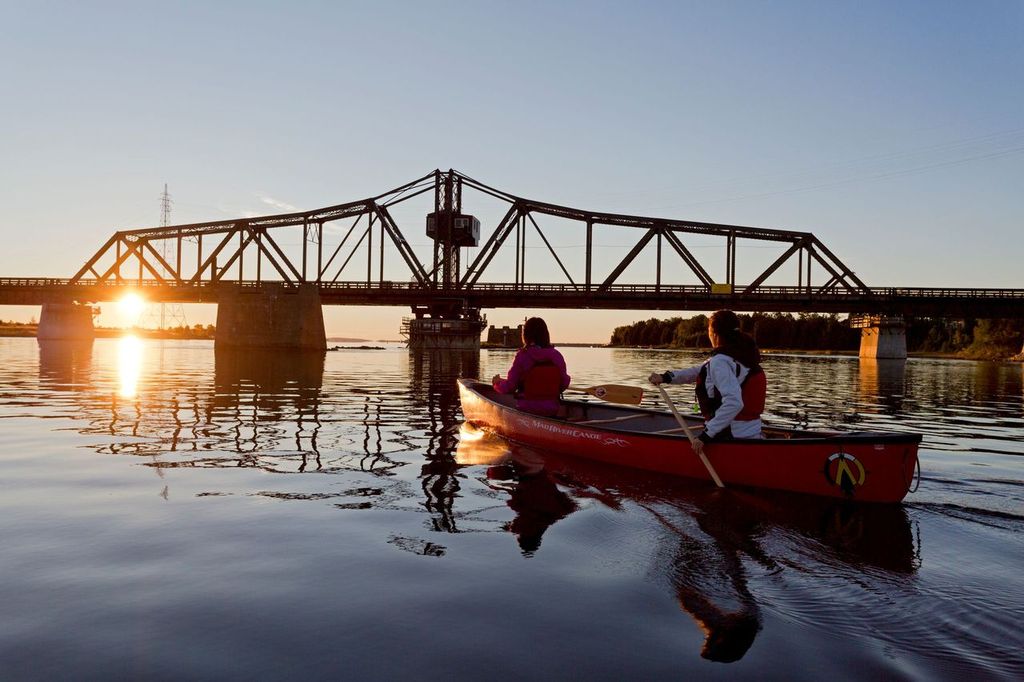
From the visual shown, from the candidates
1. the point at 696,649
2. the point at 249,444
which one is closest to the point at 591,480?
the point at 696,649

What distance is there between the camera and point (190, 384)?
26547 mm

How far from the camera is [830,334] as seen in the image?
440ft

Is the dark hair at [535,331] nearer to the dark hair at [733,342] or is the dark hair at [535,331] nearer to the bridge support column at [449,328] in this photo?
the dark hair at [733,342]

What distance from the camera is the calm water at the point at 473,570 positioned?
4141 mm

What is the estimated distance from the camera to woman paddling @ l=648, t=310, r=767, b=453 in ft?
29.1

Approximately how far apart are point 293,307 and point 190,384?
139 feet

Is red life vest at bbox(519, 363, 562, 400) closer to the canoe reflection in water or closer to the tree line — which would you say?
the canoe reflection in water

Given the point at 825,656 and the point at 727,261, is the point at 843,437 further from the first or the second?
the point at 727,261

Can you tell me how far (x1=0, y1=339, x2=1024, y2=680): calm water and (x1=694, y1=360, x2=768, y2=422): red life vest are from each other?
1.01 m

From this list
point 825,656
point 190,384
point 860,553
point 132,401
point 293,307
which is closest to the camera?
point 825,656

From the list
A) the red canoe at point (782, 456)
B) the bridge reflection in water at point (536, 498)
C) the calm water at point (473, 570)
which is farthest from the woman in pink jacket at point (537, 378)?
the calm water at point (473, 570)

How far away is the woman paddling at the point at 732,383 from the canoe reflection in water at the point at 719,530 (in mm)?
823

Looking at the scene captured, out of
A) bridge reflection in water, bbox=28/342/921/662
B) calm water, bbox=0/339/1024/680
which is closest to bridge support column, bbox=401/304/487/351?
bridge reflection in water, bbox=28/342/921/662

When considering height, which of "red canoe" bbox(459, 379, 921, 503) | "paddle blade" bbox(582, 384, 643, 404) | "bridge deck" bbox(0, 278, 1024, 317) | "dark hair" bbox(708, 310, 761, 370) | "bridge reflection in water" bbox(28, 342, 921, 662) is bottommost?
"bridge reflection in water" bbox(28, 342, 921, 662)
